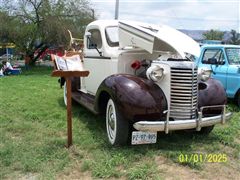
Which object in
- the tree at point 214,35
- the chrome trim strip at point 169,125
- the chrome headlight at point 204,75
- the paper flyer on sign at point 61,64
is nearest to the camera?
the chrome trim strip at point 169,125

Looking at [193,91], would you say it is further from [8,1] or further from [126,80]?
[8,1]

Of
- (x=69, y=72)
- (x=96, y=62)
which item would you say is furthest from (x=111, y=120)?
(x=96, y=62)

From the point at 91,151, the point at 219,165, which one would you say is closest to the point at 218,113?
the point at 219,165

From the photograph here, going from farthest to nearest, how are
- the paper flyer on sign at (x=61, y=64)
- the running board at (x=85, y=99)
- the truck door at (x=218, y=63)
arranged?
the truck door at (x=218, y=63) → the running board at (x=85, y=99) → the paper flyer on sign at (x=61, y=64)

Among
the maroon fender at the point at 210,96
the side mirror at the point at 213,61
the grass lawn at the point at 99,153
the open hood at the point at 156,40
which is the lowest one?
the grass lawn at the point at 99,153

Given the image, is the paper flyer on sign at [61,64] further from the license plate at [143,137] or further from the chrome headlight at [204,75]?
the chrome headlight at [204,75]

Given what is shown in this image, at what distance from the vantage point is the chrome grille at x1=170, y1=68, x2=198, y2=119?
5000mm

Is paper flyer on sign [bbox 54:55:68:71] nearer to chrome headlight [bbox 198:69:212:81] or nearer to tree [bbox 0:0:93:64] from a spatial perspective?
chrome headlight [bbox 198:69:212:81]

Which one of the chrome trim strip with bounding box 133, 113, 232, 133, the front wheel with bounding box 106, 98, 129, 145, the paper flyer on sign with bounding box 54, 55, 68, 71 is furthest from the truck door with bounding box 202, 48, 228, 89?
the paper flyer on sign with bounding box 54, 55, 68, 71

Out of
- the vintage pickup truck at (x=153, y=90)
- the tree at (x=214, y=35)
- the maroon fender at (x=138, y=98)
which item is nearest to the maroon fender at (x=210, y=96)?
the vintage pickup truck at (x=153, y=90)

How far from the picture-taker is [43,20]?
21844 mm

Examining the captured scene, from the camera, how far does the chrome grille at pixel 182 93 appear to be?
500 cm

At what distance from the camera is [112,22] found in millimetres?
6910

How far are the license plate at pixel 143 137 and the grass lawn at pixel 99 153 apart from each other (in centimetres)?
16
